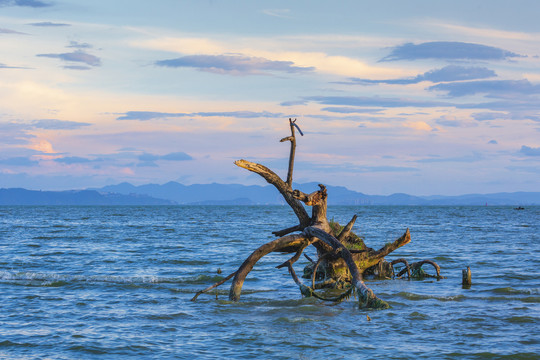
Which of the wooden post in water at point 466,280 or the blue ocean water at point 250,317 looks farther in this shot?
the wooden post in water at point 466,280

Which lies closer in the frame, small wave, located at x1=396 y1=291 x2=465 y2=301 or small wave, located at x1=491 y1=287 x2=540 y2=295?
small wave, located at x1=396 y1=291 x2=465 y2=301

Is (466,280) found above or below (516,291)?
above

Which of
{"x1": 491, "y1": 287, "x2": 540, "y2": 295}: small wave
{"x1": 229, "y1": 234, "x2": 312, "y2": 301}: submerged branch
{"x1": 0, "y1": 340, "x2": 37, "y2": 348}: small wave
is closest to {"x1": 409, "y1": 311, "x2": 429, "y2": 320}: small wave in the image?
{"x1": 229, "y1": 234, "x2": 312, "y2": 301}: submerged branch

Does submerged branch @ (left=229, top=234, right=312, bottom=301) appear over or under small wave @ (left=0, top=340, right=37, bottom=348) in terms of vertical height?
over

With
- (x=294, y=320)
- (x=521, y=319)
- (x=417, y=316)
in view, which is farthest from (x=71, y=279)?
(x=521, y=319)

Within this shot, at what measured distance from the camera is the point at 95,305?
18438 mm

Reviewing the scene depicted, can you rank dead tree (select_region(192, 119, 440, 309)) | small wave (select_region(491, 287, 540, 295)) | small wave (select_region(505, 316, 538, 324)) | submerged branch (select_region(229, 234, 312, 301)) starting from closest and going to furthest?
1. small wave (select_region(505, 316, 538, 324))
2. dead tree (select_region(192, 119, 440, 309))
3. submerged branch (select_region(229, 234, 312, 301))
4. small wave (select_region(491, 287, 540, 295))

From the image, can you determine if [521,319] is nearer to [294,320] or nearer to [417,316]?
[417,316]

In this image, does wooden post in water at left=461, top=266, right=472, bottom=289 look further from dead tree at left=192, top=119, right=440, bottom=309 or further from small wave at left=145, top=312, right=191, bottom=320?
small wave at left=145, top=312, right=191, bottom=320

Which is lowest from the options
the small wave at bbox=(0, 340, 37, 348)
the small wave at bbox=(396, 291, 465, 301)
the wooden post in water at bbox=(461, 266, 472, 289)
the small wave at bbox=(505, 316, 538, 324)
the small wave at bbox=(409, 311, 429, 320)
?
the small wave at bbox=(0, 340, 37, 348)

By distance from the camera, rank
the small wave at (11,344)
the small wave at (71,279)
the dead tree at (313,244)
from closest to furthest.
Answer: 1. the small wave at (11,344)
2. the dead tree at (313,244)
3. the small wave at (71,279)

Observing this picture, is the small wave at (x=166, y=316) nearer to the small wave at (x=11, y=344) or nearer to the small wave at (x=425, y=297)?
the small wave at (x=11, y=344)

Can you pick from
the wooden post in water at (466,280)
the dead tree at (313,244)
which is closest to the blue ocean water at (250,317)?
the wooden post in water at (466,280)

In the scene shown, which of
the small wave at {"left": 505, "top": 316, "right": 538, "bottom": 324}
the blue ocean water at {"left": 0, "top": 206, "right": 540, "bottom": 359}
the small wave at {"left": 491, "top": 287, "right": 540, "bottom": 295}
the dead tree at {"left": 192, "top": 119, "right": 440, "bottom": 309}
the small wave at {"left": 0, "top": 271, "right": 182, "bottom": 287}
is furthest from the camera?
the small wave at {"left": 0, "top": 271, "right": 182, "bottom": 287}
